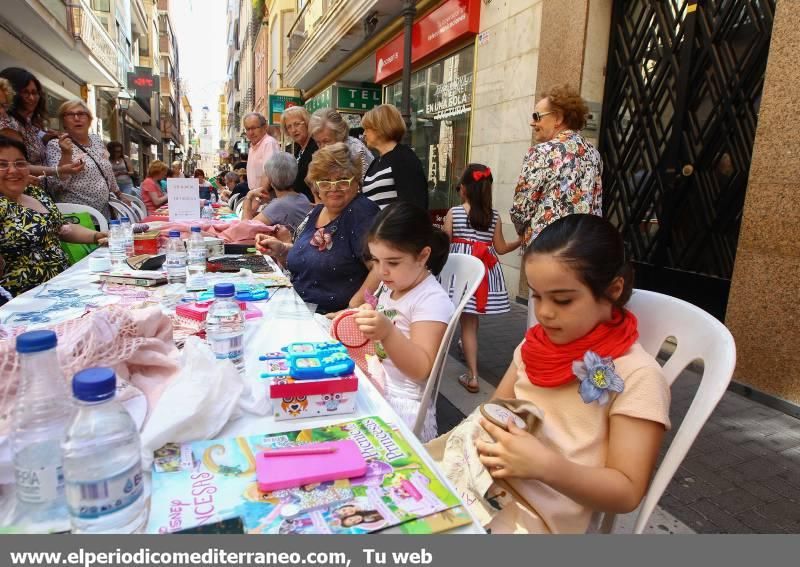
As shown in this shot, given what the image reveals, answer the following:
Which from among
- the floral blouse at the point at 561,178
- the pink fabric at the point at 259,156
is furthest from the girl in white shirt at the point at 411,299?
the pink fabric at the point at 259,156

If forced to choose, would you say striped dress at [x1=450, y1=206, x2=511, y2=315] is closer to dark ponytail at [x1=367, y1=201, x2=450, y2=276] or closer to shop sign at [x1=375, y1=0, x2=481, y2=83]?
dark ponytail at [x1=367, y1=201, x2=450, y2=276]

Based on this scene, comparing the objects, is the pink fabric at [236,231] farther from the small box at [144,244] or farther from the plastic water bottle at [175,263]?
the plastic water bottle at [175,263]

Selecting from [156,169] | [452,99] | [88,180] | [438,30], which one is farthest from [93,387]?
[156,169]

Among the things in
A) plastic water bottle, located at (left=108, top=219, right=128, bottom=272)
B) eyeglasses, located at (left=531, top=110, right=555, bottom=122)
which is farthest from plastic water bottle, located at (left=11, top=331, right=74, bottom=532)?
eyeglasses, located at (left=531, top=110, right=555, bottom=122)

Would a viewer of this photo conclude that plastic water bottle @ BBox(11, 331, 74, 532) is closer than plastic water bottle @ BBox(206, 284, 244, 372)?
Yes

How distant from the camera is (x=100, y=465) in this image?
0.78 metres

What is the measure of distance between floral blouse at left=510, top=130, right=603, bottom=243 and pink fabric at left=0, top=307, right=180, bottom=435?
2.64 metres

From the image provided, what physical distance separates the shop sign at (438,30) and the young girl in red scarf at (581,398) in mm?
6363

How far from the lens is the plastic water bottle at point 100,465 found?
29.7 inches

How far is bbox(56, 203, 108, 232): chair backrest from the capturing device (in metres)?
4.40

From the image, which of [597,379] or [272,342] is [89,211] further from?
[597,379]

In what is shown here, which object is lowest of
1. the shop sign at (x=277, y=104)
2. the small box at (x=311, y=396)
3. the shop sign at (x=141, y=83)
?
the small box at (x=311, y=396)
